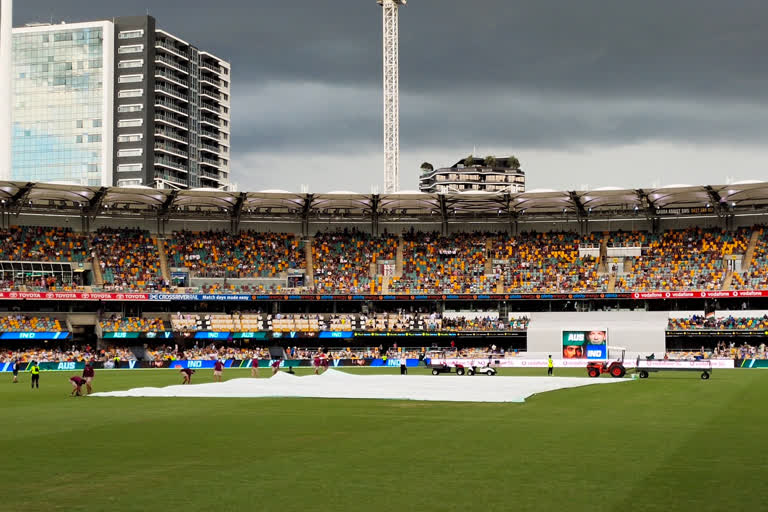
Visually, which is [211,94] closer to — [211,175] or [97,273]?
[211,175]

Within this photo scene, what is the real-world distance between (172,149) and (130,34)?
18.2m

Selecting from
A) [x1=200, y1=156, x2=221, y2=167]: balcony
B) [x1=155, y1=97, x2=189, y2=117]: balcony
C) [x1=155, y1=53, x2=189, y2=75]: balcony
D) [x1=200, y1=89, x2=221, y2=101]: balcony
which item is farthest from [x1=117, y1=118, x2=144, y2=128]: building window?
[x1=200, y1=89, x2=221, y2=101]: balcony

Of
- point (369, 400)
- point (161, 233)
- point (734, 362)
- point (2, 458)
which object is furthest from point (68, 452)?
point (161, 233)

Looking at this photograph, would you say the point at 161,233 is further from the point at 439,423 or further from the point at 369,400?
the point at 439,423

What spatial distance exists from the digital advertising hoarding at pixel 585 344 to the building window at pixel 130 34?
84273mm

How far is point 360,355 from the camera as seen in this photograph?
84.8 meters

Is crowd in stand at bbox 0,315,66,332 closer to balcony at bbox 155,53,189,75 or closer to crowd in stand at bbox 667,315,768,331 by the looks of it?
crowd in stand at bbox 667,315,768,331

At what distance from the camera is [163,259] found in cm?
9338

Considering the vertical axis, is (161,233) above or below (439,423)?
above

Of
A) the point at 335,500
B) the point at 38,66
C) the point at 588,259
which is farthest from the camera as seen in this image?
the point at 38,66

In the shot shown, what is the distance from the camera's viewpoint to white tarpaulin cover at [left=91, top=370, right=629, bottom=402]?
38.3 metres

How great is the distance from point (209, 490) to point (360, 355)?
69.5m

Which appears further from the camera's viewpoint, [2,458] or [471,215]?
[471,215]

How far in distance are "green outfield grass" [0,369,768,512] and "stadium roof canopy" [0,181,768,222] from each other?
179 feet
